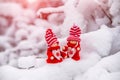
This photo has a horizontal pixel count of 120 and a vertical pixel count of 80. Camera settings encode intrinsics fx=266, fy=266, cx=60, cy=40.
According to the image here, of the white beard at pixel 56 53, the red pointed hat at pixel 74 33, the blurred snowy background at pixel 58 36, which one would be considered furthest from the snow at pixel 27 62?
the red pointed hat at pixel 74 33

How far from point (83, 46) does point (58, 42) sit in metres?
0.15

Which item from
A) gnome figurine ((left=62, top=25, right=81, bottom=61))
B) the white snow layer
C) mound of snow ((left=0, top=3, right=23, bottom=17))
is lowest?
the white snow layer

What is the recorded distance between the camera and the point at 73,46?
1375 millimetres

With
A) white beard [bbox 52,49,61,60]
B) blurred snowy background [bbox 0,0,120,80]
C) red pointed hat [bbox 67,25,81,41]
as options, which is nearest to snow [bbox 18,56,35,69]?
blurred snowy background [bbox 0,0,120,80]

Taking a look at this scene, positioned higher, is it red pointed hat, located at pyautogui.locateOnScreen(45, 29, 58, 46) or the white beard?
red pointed hat, located at pyautogui.locateOnScreen(45, 29, 58, 46)

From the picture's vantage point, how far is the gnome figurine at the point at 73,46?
137cm

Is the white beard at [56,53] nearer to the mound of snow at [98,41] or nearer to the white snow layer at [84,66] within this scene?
the white snow layer at [84,66]

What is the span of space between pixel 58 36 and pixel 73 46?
0.43 ft

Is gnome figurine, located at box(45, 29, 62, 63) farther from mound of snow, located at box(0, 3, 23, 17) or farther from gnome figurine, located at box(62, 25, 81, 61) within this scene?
mound of snow, located at box(0, 3, 23, 17)

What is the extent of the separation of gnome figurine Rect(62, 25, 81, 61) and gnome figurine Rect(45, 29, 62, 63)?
41 millimetres

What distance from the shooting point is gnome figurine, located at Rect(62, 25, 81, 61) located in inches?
53.8

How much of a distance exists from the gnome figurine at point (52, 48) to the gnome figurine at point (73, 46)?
41 mm

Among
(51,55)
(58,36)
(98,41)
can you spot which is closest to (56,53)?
(51,55)

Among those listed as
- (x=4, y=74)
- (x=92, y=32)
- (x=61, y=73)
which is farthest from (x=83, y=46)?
(x=4, y=74)
